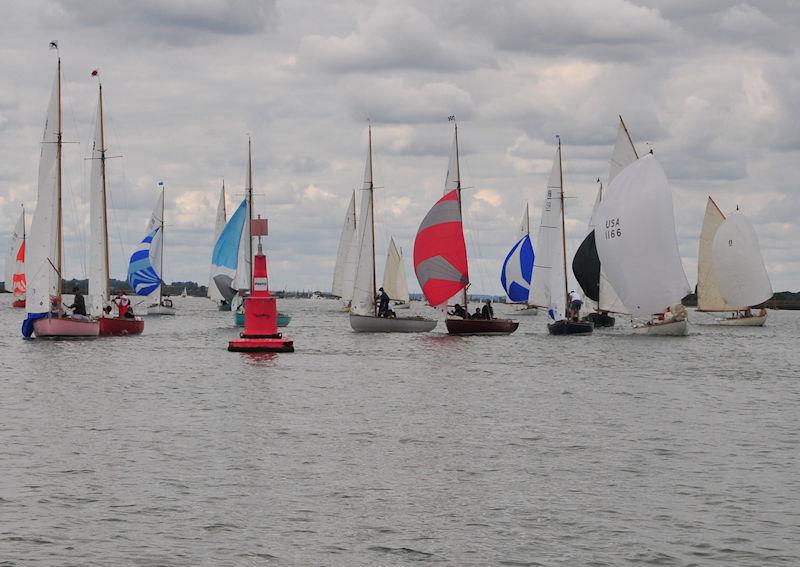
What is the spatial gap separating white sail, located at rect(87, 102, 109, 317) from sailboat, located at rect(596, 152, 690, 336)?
26051mm

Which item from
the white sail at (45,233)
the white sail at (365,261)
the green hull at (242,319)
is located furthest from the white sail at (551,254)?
the white sail at (45,233)

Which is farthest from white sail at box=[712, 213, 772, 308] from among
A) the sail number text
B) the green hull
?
the green hull

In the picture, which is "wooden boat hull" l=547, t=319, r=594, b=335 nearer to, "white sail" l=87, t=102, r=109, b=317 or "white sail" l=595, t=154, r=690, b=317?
"white sail" l=595, t=154, r=690, b=317

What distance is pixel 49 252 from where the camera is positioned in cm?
5747

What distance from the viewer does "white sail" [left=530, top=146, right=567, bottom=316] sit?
69688mm

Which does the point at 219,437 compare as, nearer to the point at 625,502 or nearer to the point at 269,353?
the point at 625,502

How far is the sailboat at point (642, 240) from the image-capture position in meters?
64.8

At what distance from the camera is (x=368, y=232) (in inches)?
2940

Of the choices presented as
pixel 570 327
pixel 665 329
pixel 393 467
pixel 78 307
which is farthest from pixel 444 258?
pixel 393 467

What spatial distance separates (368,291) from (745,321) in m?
39.9

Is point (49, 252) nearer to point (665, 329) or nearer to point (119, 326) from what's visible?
point (119, 326)

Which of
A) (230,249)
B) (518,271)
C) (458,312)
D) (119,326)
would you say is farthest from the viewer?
(518,271)

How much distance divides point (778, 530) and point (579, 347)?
1787 inches

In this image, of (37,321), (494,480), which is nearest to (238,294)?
(37,321)
